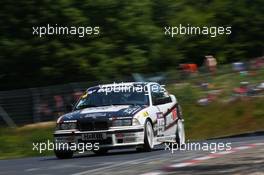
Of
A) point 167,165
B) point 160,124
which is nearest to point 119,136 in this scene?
point 160,124

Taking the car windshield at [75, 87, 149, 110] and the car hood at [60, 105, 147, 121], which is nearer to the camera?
the car hood at [60, 105, 147, 121]

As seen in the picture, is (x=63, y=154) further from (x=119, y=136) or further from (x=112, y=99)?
(x=112, y=99)

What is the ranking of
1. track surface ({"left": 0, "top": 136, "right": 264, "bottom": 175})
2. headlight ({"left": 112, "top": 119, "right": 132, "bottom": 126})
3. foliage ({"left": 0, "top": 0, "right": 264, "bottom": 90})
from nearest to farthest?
track surface ({"left": 0, "top": 136, "right": 264, "bottom": 175}) < headlight ({"left": 112, "top": 119, "right": 132, "bottom": 126}) < foliage ({"left": 0, "top": 0, "right": 264, "bottom": 90})

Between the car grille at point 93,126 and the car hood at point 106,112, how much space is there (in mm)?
141

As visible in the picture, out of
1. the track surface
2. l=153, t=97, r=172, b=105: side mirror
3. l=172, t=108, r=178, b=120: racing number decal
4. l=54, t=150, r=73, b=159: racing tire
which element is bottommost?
the track surface

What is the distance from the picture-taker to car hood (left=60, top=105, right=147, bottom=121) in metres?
17.0

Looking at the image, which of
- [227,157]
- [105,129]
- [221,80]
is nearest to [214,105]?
[221,80]

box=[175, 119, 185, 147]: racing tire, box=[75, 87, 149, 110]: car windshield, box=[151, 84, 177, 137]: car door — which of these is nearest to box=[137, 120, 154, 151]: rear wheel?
box=[151, 84, 177, 137]: car door

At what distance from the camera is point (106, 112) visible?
17156 mm

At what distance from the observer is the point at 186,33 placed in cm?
5006

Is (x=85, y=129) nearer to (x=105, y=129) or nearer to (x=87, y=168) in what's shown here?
(x=105, y=129)

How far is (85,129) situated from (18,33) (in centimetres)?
2132

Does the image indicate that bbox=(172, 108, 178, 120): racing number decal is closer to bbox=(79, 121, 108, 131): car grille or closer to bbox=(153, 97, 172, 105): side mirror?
bbox=(153, 97, 172, 105): side mirror

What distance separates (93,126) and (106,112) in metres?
0.40
